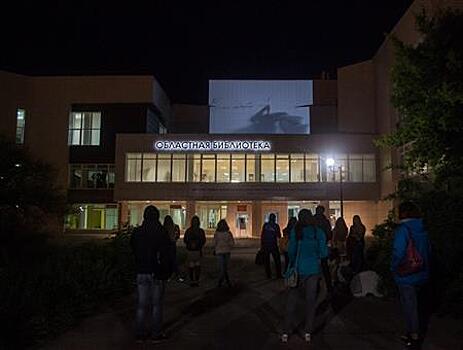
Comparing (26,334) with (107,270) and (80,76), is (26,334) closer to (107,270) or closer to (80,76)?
(107,270)

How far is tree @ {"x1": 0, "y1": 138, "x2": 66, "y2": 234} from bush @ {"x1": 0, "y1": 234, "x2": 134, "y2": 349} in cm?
852

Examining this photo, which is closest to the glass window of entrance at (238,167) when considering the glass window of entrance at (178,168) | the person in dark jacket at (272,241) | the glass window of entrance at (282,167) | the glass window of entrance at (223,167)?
the glass window of entrance at (223,167)

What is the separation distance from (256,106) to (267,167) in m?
22.9

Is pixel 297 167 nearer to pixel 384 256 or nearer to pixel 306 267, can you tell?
pixel 384 256

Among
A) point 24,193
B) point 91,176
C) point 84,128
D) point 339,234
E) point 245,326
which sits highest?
point 84,128

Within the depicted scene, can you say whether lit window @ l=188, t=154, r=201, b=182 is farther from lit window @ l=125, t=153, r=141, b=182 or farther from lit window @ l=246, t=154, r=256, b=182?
lit window @ l=125, t=153, r=141, b=182

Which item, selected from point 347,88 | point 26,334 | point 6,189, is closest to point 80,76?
point 347,88

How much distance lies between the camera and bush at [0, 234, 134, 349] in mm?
7250

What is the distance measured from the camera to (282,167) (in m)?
48.0

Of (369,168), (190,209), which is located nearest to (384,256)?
(190,209)

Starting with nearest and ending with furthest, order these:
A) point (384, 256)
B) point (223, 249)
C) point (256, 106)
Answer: point (384, 256) < point (223, 249) < point (256, 106)

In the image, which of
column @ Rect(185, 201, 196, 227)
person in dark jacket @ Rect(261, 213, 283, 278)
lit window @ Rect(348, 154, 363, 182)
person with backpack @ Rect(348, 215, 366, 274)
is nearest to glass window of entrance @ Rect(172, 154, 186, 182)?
column @ Rect(185, 201, 196, 227)

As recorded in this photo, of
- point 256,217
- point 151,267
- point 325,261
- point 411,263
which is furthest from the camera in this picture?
point 256,217

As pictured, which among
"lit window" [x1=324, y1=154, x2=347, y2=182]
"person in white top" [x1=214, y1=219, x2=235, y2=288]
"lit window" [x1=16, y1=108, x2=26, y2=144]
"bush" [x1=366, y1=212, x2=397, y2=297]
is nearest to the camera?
"bush" [x1=366, y1=212, x2=397, y2=297]
